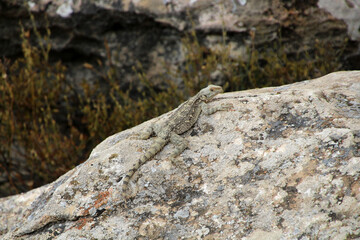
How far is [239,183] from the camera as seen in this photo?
10.9 feet

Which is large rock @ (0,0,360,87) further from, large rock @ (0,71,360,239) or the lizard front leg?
large rock @ (0,71,360,239)

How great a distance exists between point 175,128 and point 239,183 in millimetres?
1283

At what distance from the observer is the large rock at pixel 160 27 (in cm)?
724

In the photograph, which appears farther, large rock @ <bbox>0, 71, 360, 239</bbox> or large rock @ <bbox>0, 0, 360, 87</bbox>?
large rock @ <bbox>0, 0, 360, 87</bbox>

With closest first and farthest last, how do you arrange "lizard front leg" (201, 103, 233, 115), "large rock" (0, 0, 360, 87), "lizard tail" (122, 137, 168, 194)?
"lizard tail" (122, 137, 168, 194), "lizard front leg" (201, 103, 233, 115), "large rock" (0, 0, 360, 87)

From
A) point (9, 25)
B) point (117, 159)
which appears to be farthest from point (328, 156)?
point (9, 25)

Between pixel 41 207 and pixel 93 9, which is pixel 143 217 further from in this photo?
pixel 93 9

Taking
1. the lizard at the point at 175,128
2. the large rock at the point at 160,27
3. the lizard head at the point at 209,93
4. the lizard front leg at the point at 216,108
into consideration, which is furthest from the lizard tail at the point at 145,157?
the large rock at the point at 160,27

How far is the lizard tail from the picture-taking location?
352 centimetres

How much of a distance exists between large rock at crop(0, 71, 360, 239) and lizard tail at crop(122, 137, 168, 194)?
0.06 metres

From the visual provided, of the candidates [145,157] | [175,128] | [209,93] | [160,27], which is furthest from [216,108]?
[160,27]

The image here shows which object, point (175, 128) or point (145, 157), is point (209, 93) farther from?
point (145, 157)

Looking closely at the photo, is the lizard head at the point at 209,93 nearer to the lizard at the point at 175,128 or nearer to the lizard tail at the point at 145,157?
the lizard at the point at 175,128

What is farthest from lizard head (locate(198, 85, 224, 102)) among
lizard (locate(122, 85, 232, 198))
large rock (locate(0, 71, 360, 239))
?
large rock (locate(0, 71, 360, 239))
